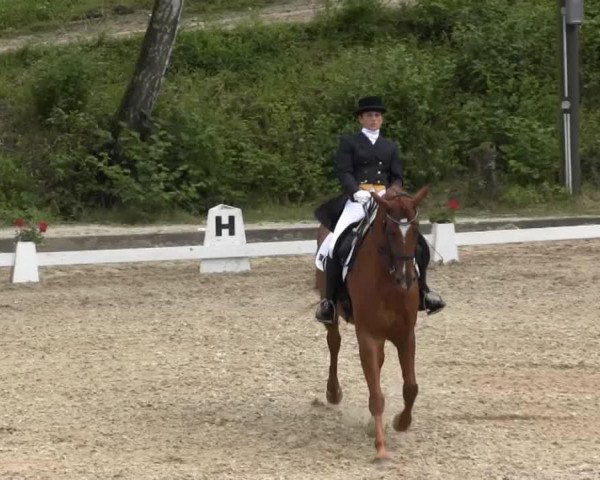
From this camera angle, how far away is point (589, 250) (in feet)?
57.6

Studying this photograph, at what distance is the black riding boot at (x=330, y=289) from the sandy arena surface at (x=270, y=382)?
0.77m

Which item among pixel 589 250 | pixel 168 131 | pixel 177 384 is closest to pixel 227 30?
pixel 168 131

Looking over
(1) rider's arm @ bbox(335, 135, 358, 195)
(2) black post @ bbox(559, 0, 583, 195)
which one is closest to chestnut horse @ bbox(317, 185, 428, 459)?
(1) rider's arm @ bbox(335, 135, 358, 195)

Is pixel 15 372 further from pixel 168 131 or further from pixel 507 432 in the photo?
pixel 168 131

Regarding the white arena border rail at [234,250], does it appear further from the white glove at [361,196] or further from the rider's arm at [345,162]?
the white glove at [361,196]

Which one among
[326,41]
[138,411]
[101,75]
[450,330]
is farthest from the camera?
[326,41]

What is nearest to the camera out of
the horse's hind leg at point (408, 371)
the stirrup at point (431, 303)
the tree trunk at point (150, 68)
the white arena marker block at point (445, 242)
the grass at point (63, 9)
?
the horse's hind leg at point (408, 371)

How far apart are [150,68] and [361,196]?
1279 centimetres

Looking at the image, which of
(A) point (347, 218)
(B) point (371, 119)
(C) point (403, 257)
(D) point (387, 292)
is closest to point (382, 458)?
(D) point (387, 292)

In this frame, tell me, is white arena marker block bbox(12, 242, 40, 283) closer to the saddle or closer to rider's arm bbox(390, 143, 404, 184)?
the saddle

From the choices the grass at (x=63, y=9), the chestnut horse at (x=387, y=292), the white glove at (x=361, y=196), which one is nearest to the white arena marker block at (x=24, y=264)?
the white glove at (x=361, y=196)

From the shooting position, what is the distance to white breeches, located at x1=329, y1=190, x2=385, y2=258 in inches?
377

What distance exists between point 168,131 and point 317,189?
8.89 ft

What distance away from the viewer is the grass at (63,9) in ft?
95.4
